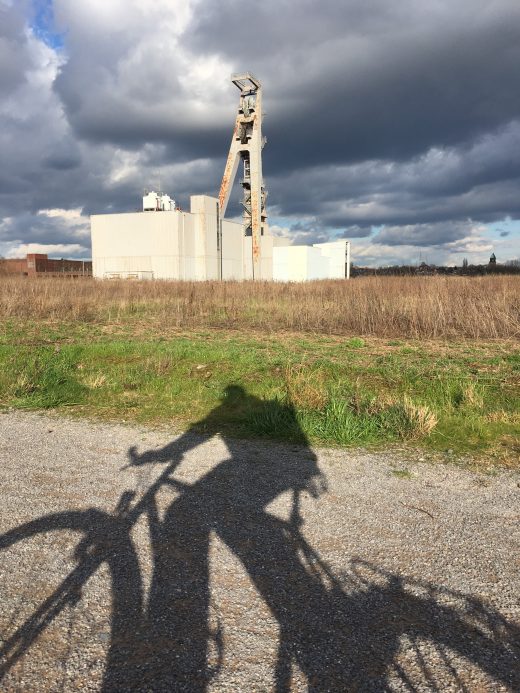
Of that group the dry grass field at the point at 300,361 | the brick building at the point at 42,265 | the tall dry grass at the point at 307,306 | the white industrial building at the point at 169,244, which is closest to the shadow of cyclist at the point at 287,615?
the dry grass field at the point at 300,361

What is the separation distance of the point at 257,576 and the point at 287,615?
37cm

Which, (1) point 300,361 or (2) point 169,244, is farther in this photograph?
(2) point 169,244

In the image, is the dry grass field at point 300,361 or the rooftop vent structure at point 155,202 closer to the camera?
the dry grass field at point 300,361

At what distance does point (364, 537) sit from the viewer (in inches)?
133

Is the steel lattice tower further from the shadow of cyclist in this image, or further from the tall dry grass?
the shadow of cyclist

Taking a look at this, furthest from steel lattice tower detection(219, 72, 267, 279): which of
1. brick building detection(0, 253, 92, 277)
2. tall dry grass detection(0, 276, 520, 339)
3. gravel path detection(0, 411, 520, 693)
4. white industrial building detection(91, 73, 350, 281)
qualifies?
gravel path detection(0, 411, 520, 693)

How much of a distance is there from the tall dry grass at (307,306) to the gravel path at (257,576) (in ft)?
31.3

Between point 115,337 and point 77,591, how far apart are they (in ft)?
36.0

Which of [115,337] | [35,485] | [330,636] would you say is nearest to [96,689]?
[330,636]

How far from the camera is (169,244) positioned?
47562 mm

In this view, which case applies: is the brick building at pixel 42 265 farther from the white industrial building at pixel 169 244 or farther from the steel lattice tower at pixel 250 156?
the steel lattice tower at pixel 250 156

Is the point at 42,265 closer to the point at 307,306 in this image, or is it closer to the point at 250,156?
the point at 250,156

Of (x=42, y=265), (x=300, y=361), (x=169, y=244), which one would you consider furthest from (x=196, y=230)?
(x=300, y=361)

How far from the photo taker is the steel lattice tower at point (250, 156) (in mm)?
49312
